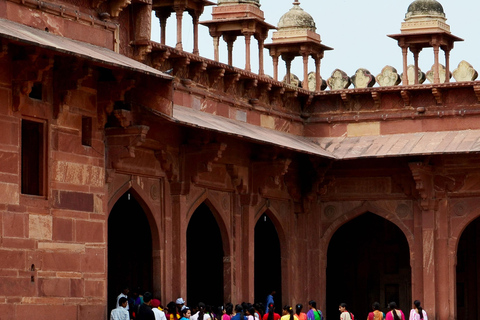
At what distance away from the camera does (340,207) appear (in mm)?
26125

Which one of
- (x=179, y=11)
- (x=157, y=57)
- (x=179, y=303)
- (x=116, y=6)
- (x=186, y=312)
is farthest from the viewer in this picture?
(x=179, y=11)

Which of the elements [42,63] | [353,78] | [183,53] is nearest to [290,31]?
[353,78]

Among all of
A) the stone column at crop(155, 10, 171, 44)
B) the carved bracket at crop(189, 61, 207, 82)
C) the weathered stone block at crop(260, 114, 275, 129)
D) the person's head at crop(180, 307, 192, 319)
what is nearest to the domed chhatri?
the weathered stone block at crop(260, 114, 275, 129)

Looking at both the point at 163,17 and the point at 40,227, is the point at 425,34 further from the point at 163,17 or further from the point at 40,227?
the point at 40,227

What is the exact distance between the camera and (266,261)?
2694cm

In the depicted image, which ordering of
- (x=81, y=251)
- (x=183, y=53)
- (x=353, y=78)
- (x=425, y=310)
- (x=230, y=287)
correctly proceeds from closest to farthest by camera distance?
(x=81, y=251) < (x=183, y=53) < (x=230, y=287) < (x=425, y=310) < (x=353, y=78)

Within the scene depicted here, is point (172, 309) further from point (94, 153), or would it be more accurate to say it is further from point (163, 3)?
point (163, 3)

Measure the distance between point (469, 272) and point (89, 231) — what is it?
44.4 ft

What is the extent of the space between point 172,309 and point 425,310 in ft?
21.4

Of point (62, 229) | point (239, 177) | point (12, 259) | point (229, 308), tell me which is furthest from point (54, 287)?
point (239, 177)

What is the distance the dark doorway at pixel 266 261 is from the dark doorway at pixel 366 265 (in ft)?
10.2

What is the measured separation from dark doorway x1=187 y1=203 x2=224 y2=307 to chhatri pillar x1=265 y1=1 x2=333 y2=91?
10.9ft

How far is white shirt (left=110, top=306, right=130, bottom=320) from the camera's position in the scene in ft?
59.7

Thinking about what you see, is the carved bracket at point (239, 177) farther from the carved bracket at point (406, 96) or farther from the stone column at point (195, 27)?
the carved bracket at point (406, 96)
